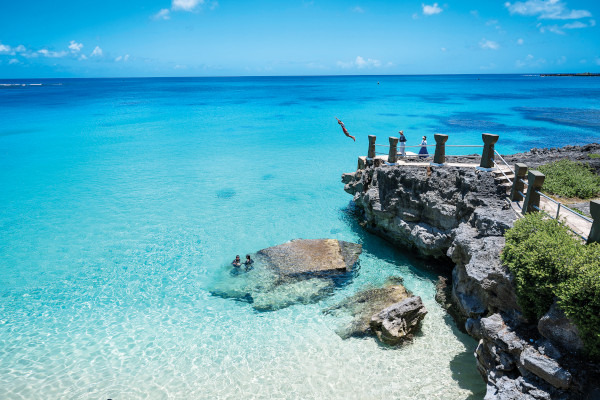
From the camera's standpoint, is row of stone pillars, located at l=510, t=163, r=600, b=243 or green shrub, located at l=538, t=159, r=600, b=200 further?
green shrub, located at l=538, t=159, r=600, b=200

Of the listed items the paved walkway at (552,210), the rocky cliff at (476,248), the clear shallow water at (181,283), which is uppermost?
the paved walkway at (552,210)

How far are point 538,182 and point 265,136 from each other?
36.8 m

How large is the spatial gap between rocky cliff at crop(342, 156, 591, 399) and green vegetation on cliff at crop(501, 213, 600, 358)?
55 cm

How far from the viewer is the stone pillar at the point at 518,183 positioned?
484 inches

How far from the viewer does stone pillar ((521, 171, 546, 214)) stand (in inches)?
423

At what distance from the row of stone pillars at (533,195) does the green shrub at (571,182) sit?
3.03 m

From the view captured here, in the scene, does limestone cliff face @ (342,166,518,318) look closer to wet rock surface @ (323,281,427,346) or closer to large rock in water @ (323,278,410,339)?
wet rock surface @ (323,281,427,346)

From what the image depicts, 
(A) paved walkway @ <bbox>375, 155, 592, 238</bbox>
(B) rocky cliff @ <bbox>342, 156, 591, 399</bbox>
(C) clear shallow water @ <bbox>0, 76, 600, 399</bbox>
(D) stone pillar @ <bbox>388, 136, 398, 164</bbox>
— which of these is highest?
(D) stone pillar @ <bbox>388, 136, 398, 164</bbox>

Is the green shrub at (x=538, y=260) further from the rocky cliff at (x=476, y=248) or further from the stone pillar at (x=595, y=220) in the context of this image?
the rocky cliff at (x=476, y=248)

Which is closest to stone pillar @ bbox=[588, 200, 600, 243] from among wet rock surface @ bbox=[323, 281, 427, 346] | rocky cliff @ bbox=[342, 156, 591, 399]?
rocky cliff @ bbox=[342, 156, 591, 399]

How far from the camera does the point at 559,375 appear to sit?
7285 millimetres

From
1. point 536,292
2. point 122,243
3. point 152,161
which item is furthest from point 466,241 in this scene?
point 152,161

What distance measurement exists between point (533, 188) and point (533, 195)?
0.29 meters

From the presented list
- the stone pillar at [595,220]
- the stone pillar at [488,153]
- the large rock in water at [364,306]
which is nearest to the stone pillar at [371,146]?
the stone pillar at [488,153]
